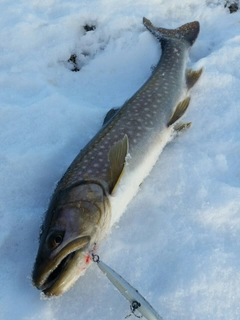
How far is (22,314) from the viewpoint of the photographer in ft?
7.94

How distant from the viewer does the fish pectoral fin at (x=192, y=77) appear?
3.98m

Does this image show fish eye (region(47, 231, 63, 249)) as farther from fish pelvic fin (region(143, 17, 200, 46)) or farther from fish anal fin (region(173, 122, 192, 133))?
fish pelvic fin (region(143, 17, 200, 46))

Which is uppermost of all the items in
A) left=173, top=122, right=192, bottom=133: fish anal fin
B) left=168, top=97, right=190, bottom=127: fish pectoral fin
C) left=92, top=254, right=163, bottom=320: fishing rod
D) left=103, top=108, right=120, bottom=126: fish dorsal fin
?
left=103, top=108, right=120, bottom=126: fish dorsal fin

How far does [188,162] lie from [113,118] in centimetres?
80

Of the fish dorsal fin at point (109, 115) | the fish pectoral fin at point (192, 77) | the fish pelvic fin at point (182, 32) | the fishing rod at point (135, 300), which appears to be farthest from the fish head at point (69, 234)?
the fish pelvic fin at point (182, 32)

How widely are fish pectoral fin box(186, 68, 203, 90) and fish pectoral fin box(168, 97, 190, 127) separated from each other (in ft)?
1.09

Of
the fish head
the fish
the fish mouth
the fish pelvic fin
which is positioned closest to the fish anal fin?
the fish

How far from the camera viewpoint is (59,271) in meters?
2.42

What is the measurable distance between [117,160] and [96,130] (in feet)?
2.75

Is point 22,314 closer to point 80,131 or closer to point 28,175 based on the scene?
point 28,175

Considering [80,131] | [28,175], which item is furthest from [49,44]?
[28,175]

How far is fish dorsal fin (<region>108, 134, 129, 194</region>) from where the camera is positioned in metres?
2.88

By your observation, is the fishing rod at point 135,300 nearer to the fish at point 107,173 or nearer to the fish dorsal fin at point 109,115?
the fish at point 107,173

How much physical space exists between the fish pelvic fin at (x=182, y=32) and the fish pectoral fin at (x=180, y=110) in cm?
108
